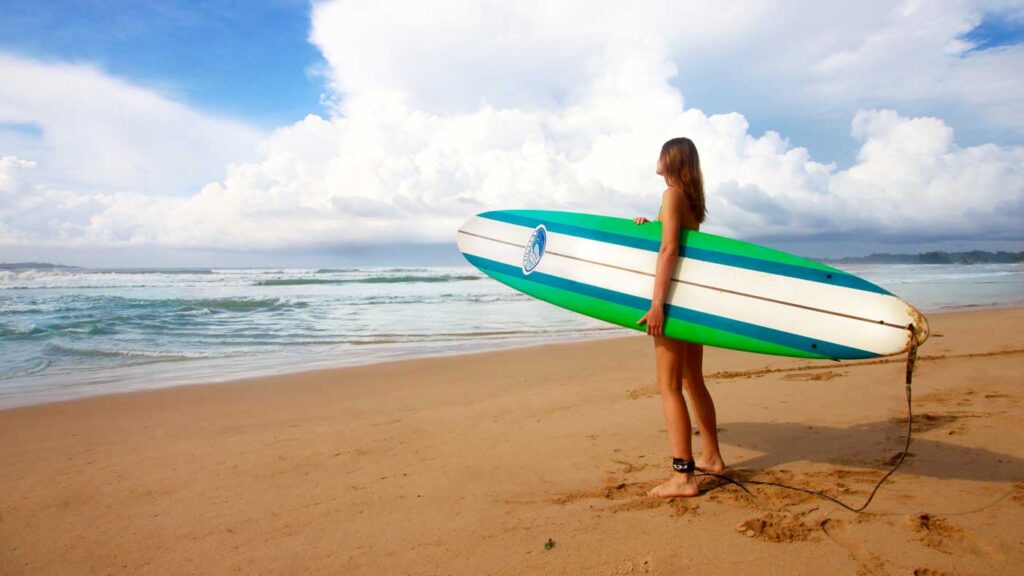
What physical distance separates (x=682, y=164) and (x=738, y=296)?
807 mm

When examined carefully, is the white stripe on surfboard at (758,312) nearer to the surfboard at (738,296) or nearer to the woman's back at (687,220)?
the surfboard at (738,296)

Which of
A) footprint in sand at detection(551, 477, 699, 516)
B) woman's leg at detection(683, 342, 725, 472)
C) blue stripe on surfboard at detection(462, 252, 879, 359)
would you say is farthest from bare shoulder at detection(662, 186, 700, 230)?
footprint in sand at detection(551, 477, 699, 516)

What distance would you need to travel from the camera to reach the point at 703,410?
270cm

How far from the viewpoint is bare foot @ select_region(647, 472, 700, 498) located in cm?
236

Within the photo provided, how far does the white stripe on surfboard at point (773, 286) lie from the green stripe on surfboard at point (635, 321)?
23 centimetres

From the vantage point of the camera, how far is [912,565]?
1.76m

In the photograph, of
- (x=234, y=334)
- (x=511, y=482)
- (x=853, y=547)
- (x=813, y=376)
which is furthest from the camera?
(x=234, y=334)

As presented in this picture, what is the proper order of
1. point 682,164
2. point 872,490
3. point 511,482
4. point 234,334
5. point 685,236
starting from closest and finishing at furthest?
point 872,490 < point 682,164 < point 511,482 < point 685,236 < point 234,334

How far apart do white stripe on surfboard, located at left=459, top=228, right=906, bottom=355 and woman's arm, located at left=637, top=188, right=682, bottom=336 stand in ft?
0.96

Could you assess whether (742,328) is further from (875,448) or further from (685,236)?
(875,448)

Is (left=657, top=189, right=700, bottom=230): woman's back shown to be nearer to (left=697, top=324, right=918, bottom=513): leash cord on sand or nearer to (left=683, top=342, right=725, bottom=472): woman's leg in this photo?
(left=683, top=342, right=725, bottom=472): woman's leg

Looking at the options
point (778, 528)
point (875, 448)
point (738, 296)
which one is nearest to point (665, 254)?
point (738, 296)

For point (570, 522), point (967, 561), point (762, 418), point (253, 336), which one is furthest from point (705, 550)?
point (253, 336)

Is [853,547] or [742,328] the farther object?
[742,328]
